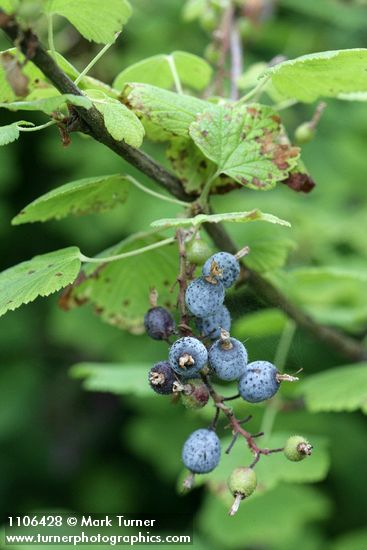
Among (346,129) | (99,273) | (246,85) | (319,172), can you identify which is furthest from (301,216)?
(99,273)

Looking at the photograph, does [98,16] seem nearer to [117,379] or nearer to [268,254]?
[268,254]

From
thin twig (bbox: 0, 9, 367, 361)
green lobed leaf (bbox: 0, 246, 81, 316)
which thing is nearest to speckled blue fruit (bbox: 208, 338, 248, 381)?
green lobed leaf (bbox: 0, 246, 81, 316)

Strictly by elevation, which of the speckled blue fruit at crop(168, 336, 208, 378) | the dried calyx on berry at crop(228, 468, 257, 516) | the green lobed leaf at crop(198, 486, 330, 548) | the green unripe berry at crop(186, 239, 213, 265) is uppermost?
the green unripe berry at crop(186, 239, 213, 265)

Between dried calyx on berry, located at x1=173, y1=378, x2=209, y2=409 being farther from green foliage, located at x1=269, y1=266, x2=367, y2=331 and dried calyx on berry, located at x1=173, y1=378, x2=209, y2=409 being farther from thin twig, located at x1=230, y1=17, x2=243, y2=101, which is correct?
thin twig, located at x1=230, y1=17, x2=243, y2=101

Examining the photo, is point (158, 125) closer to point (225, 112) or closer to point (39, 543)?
point (225, 112)

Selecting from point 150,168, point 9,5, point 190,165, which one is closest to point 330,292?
point 190,165

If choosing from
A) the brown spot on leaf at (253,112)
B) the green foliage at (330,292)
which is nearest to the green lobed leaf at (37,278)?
the brown spot on leaf at (253,112)
